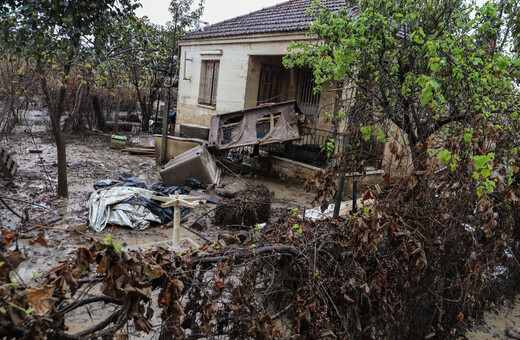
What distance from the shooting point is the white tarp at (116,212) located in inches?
278

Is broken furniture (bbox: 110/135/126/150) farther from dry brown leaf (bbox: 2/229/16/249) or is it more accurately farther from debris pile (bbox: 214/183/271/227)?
dry brown leaf (bbox: 2/229/16/249)

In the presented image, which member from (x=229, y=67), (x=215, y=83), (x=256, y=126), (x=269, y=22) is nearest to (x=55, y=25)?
(x=256, y=126)

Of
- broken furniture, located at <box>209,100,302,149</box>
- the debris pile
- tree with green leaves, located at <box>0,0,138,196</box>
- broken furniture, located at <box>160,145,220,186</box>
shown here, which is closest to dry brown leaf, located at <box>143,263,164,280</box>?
tree with green leaves, located at <box>0,0,138,196</box>

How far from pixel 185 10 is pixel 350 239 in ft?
86.2

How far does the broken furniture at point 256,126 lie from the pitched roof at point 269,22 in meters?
2.76

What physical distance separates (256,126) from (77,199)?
572cm

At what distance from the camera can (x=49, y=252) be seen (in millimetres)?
5789

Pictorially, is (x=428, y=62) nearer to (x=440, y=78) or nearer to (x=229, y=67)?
(x=440, y=78)

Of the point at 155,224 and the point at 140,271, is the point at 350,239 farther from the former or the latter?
the point at 155,224

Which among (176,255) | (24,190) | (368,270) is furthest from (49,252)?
(368,270)

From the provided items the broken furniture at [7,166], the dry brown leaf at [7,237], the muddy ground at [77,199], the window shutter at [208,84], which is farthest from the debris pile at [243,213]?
the window shutter at [208,84]

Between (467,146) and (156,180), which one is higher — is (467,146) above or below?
above

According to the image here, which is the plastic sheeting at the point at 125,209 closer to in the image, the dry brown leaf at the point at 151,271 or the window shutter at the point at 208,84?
the dry brown leaf at the point at 151,271

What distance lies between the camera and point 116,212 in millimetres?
7184
